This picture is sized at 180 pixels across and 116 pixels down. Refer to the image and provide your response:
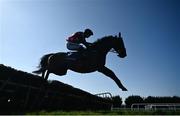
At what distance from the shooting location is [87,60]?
12789 millimetres

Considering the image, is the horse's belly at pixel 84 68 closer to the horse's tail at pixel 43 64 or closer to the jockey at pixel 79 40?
the jockey at pixel 79 40

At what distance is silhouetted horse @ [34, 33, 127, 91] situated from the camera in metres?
12.8

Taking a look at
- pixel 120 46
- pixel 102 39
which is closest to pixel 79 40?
pixel 102 39

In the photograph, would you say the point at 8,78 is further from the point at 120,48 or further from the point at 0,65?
the point at 120,48

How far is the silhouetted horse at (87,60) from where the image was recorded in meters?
12.8

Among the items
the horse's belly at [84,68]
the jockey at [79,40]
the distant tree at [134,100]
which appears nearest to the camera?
the horse's belly at [84,68]

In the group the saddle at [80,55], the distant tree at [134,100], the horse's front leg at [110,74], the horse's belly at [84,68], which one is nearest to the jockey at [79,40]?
the saddle at [80,55]

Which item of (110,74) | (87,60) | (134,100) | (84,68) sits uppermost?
(134,100)

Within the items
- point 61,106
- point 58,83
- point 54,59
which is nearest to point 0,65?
point 54,59

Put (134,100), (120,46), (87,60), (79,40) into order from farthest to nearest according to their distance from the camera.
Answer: (134,100) → (120,46) → (79,40) → (87,60)

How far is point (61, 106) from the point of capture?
18.8 metres

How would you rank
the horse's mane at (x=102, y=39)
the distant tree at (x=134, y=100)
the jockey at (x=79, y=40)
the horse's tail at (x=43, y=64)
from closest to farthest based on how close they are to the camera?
the jockey at (x=79, y=40), the horse's mane at (x=102, y=39), the horse's tail at (x=43, y=64), the distant tree at (x=134, y=100)

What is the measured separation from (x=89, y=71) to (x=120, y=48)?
2.04 metres

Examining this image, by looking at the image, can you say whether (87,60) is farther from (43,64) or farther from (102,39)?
(43,64)
